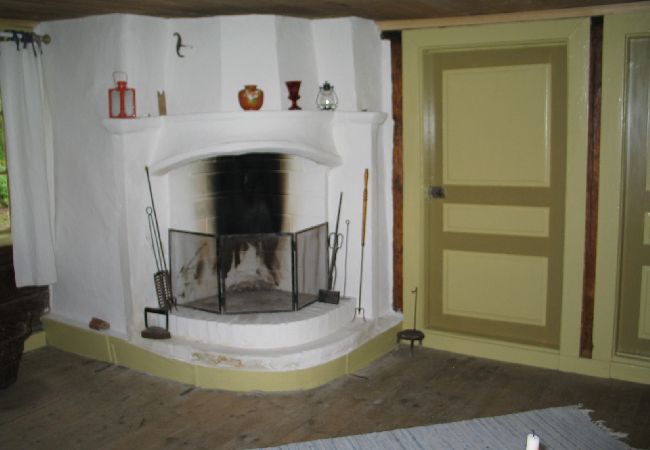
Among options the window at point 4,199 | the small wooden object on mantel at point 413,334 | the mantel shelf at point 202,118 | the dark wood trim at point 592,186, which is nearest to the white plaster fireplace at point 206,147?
the mantel shelf at point 202,118

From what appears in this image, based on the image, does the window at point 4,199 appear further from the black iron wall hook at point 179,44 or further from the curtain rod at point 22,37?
the black iron wall hook at point 179,44

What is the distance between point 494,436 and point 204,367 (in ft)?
5.49

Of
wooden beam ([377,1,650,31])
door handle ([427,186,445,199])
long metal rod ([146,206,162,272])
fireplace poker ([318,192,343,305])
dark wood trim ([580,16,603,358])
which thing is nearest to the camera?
wooden beam ([377,1,650,31])

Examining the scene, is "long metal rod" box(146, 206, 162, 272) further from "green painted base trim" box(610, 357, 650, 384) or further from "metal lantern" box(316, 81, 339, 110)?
"green painted base trim" box(610, 357, 650, 384)

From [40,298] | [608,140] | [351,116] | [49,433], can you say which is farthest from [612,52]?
[40,298]

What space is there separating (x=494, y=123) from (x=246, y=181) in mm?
1680

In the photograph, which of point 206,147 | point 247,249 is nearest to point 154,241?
point 247,249

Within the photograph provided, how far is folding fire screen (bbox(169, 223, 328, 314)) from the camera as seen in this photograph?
13.0ft

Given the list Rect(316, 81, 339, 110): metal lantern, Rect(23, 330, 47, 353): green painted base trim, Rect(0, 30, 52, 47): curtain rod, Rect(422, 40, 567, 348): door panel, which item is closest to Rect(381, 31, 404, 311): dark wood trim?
Rect(422, 40, 567, 348): door panel

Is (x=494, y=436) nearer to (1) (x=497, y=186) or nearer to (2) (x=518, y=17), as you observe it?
(1) (x=497, y=186)

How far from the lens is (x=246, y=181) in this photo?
4395mm

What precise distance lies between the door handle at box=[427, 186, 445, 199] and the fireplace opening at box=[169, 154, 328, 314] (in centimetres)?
75

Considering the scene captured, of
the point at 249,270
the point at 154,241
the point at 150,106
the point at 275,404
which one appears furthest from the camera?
the point at 249,270

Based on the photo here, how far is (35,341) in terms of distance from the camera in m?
4.46
